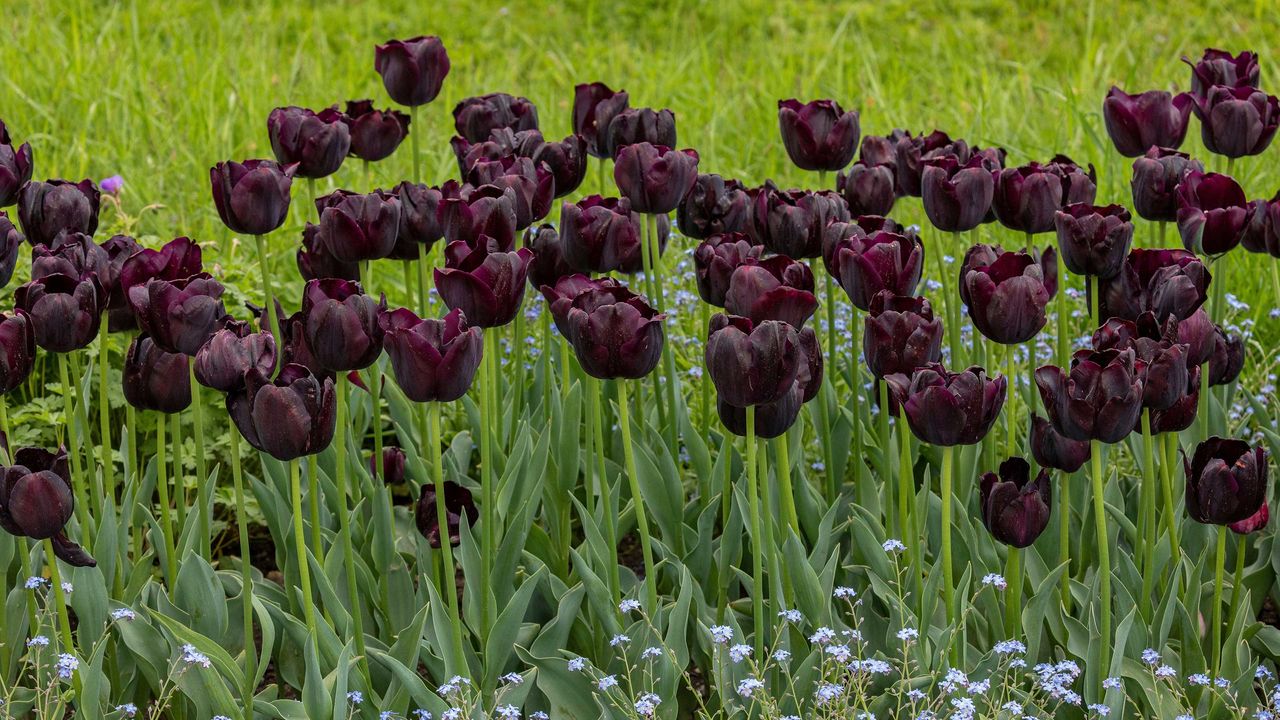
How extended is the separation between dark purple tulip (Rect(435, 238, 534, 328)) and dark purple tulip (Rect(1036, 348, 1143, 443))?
2.32 ft

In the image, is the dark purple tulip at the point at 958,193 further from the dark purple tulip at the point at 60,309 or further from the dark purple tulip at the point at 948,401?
the dark purple tulip at the point at 60,309

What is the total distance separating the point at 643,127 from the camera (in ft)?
8.34

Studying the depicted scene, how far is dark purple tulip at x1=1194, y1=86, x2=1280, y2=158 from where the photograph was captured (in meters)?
2.50

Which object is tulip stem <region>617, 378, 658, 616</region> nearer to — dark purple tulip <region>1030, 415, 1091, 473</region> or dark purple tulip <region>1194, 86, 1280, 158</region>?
dark purple tulip <region>1030, 415, 1091, 473</region>

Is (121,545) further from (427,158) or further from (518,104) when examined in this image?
(427,158)

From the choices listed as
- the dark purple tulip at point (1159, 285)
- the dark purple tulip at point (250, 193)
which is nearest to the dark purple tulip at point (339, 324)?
the dark purple tulip at point (250, 193)

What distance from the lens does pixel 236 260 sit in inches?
130

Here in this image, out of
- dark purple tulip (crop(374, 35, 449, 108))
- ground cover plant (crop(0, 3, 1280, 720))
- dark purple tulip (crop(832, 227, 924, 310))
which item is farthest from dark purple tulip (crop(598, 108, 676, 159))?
dark purple tulip (crop(832, 227, 924, 310))

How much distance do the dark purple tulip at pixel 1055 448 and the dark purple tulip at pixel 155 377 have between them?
47.5 inches

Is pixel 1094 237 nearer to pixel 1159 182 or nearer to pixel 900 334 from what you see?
pixel 1159 182

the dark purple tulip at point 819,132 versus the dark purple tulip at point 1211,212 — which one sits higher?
the dark purple tulip at point 819,132

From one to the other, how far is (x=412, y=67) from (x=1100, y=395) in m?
1.53

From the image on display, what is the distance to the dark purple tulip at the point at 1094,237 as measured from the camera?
A: 6.80 ft

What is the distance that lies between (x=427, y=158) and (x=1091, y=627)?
3.20m
